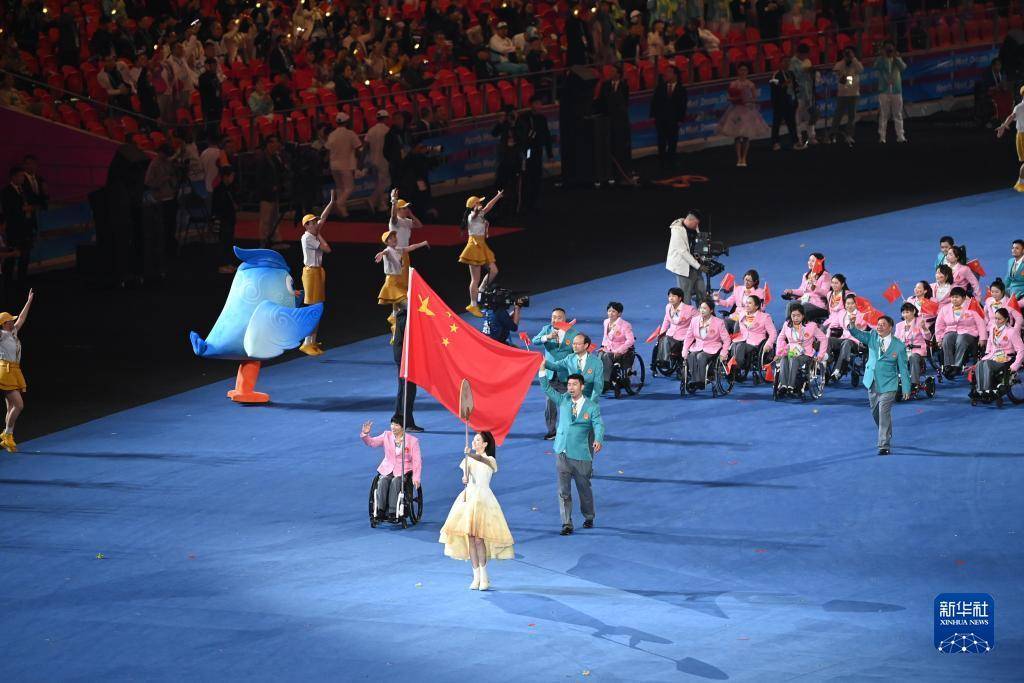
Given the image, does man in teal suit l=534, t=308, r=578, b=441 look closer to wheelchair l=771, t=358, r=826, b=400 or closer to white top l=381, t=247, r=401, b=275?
wheelchair l=771, t=358, r=826, b=400

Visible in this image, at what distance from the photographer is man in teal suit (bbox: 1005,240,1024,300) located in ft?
81.6

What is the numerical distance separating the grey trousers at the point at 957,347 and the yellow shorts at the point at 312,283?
343 inches

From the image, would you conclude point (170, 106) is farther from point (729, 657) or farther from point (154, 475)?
point (729, 657)

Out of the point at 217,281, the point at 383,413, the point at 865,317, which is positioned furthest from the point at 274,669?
the point at 217,281

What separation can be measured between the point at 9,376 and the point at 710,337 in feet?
29.1

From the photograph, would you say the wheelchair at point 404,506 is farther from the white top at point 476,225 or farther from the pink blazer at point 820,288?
the white top at point 476,225

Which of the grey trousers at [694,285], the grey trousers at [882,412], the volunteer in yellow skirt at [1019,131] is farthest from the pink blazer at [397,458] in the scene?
the volunteer in yellow skirt at [1019,131]

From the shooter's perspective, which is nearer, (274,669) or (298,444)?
(274,669)

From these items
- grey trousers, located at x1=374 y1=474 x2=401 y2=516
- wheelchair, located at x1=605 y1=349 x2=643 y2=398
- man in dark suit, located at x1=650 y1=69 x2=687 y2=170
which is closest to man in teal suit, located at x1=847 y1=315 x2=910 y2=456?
wheelchair, located at x1=605 y1=349 x2=643 y2=398

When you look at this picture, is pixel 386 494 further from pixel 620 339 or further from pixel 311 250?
pixel 311 250

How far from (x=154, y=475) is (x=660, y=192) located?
18694 millimetres

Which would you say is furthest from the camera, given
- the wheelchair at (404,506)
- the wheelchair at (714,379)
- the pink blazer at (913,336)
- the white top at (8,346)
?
the wheelchair at (714,379)

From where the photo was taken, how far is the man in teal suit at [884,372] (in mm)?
20328

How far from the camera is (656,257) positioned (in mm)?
31609
